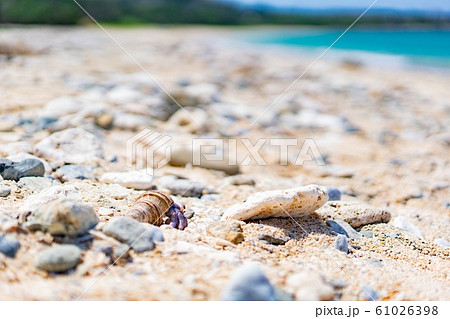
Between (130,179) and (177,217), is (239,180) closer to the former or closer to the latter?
(130,179)

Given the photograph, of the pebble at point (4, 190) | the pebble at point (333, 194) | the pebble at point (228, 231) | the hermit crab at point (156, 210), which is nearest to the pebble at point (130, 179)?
the hermit crab at point (156, 210)

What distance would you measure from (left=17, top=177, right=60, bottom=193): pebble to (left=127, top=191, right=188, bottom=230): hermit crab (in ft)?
1.78

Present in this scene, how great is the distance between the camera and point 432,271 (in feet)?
6.05

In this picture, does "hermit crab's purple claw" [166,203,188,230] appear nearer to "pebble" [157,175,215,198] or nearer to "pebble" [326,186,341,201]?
"pebble" [157,175,215,198]

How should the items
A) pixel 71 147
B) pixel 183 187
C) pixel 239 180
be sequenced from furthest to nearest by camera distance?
pixel 239 180 < pixel 71 147 < pixel 183 187

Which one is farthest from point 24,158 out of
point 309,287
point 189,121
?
point 189,121

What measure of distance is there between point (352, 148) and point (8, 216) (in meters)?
3.30

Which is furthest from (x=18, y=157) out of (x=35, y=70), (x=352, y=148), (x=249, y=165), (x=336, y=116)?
(x=336, y=116)

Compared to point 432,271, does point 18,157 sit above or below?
above

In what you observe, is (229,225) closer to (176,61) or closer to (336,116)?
(336,116)

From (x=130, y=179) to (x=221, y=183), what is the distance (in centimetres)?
65

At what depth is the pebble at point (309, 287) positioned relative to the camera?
1.42 metres

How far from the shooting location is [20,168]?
2.18 metres

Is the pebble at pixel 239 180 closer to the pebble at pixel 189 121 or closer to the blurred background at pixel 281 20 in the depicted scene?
the pebble at pixel 189 121
